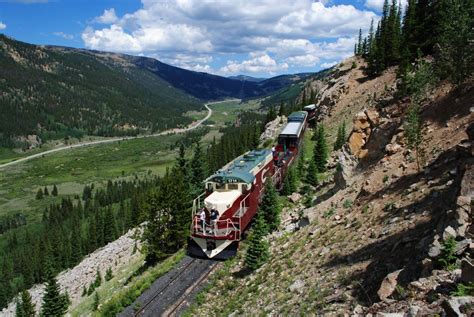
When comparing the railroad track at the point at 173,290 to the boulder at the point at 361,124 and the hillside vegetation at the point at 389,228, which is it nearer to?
the hillside vegetation at the point at 389,228

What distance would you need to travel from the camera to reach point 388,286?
41.2 feet

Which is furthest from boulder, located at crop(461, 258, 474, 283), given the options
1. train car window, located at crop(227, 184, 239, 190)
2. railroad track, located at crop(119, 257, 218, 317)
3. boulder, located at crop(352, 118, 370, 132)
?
boulder, located at crop(352, 118, 370, 132)

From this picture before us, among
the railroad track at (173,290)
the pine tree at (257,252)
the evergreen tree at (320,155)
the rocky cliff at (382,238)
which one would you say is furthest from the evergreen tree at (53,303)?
the evergreen tree at (320,155)

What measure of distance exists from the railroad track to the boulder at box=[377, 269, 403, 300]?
52.4 ft

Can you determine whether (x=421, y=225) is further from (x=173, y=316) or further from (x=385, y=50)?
(x=385, y=50)

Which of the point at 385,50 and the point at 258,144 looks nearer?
the point at 385,50

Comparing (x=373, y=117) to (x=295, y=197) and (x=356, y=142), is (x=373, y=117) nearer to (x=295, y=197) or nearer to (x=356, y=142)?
(x=356, y=142)

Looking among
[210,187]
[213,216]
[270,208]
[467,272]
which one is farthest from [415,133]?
[210,187]

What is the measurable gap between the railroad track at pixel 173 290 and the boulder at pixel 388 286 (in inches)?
629

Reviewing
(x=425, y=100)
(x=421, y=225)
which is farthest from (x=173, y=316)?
(x=425, y=100)

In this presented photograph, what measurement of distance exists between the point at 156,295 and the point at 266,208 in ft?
40.5

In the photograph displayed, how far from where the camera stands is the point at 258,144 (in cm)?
9450

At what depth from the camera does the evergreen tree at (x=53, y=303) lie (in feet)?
149

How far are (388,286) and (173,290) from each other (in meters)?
18.7
